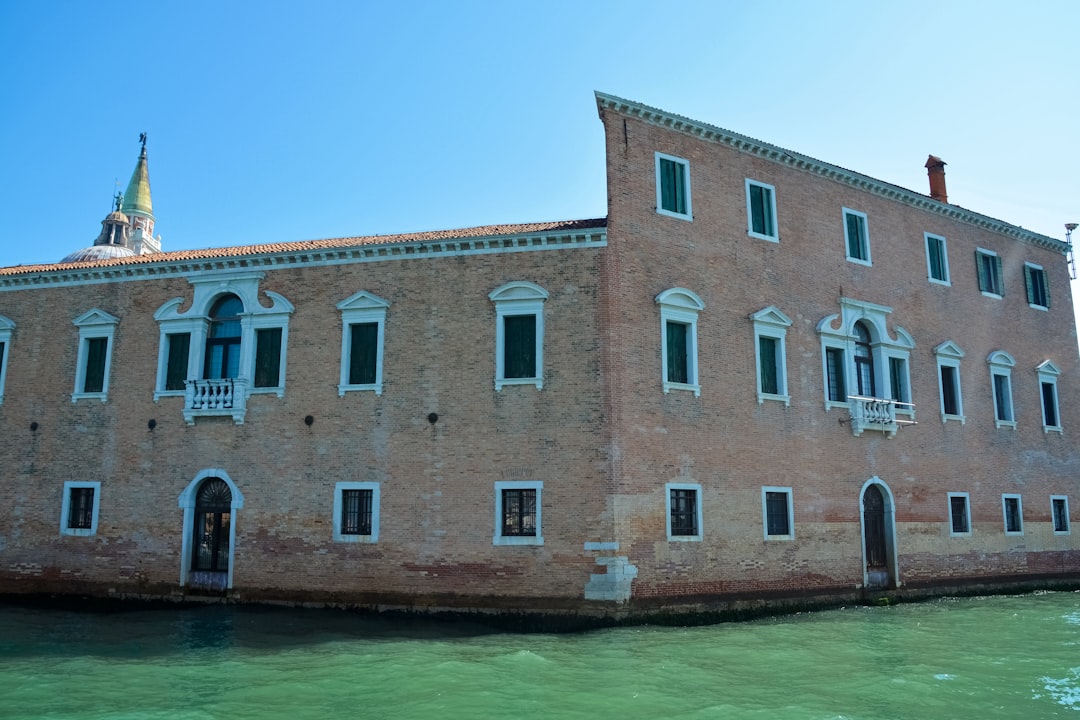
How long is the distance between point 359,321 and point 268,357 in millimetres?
2237

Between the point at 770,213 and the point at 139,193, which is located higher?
the point at 139,193

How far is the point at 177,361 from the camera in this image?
17422 millimetres

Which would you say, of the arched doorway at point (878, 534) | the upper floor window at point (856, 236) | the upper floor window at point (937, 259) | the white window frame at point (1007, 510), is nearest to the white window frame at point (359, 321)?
the upper floor window at point (856, 236)

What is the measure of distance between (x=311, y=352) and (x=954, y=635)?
13.2 m

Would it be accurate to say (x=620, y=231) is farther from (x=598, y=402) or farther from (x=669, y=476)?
(x=669, y=476)

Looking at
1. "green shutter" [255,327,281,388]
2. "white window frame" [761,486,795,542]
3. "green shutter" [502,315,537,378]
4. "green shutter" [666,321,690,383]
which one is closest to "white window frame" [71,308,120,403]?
"green shutter" [255,327,281,388]

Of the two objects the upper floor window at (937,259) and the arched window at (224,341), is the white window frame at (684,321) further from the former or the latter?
the arched window at (224,341)

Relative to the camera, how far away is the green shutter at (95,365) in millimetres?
17812

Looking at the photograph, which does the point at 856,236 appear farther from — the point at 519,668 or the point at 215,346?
the point at 215,346

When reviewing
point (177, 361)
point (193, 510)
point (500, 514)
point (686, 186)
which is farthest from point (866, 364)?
point (177, 361)

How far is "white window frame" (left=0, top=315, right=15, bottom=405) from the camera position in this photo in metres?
18.5

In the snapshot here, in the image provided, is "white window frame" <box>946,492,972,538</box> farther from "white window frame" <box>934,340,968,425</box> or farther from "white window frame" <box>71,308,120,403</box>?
"white window frame" <box>71,308,120,403</box>

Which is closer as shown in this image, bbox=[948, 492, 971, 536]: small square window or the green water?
the green water

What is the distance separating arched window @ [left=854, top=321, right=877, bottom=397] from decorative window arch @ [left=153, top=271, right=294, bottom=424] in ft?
42.4
